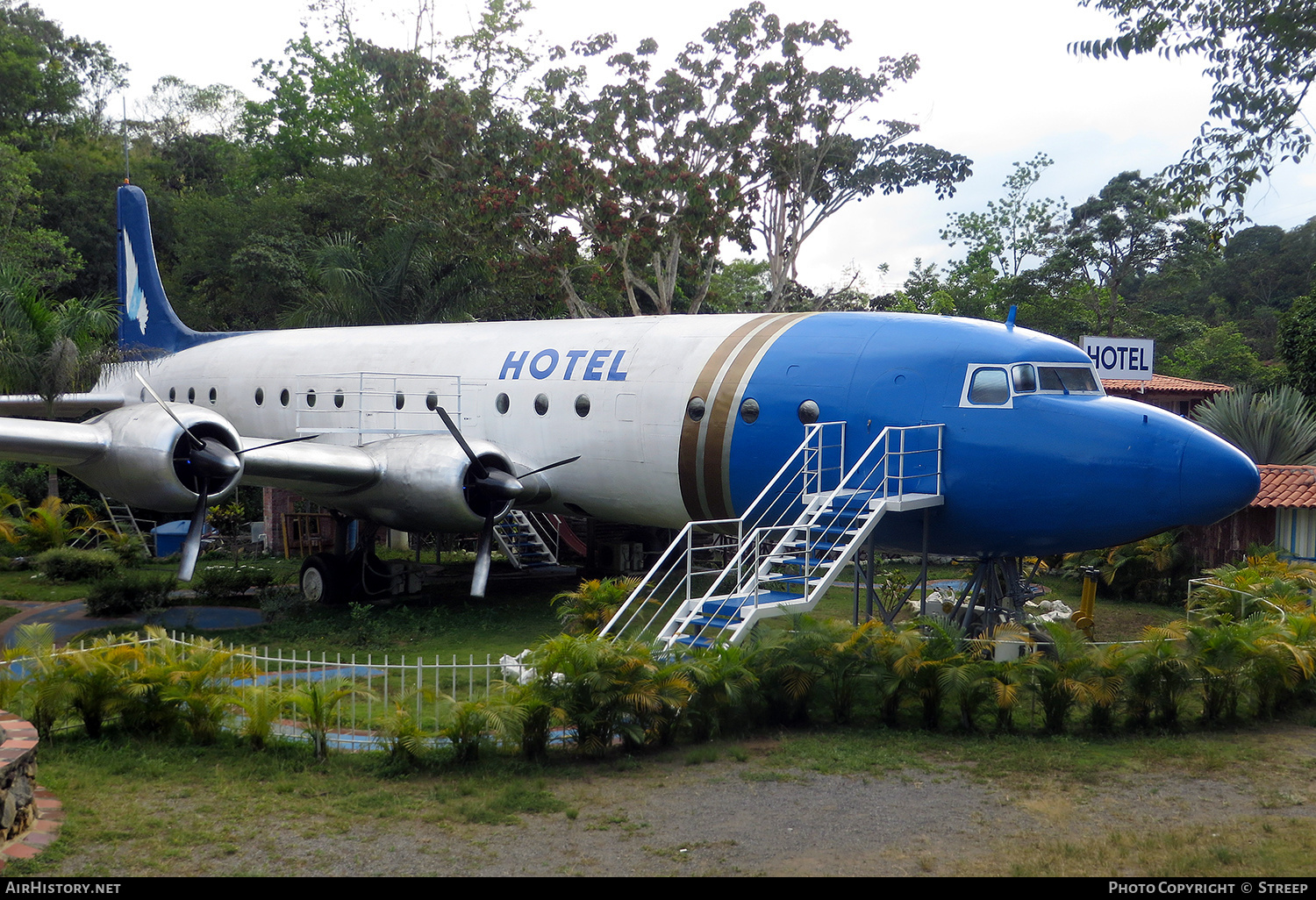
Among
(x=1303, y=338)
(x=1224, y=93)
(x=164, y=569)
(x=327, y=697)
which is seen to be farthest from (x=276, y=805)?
(x=1303, y=338)

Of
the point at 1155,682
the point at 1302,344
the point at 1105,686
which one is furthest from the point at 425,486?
the point at 1302,344

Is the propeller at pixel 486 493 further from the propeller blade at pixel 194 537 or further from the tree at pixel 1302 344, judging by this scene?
the tree at pixel 1302 344

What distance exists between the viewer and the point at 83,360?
17406 mm

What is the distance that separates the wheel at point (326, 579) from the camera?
18.6m

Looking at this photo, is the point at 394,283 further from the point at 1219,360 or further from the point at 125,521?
the point at 1219,360

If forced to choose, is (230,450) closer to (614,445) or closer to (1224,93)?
(614,445)

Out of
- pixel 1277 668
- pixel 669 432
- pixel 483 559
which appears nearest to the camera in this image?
pixel 1277 668

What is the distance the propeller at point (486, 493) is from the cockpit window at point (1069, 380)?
6.55 meters

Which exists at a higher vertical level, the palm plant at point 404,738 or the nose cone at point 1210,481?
the nose cone at point 1210,481

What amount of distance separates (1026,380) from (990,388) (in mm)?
410

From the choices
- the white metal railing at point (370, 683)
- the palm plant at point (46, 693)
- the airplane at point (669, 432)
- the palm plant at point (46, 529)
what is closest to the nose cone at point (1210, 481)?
the airplane at point (669, 432)

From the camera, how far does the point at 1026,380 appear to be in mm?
12719

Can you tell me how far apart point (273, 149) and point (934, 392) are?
47.1 meters

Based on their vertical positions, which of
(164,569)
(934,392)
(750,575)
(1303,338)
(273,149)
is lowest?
(164,569)
